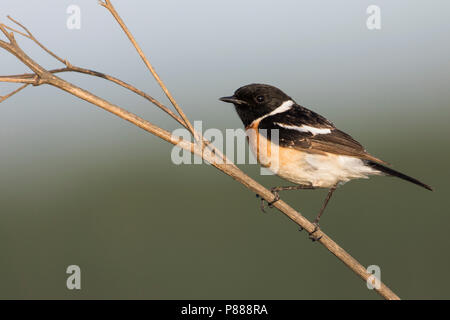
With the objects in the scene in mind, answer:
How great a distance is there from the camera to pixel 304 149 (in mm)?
4098

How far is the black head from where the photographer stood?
14.9 ft

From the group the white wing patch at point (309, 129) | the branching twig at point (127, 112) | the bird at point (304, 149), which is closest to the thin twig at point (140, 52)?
the branching twig at point (127, 112)

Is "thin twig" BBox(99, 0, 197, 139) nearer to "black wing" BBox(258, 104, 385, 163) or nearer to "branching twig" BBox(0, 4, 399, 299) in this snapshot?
"branching twig" BBox(0, 4, 399, 299)

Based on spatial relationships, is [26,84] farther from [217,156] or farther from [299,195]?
[299,195]

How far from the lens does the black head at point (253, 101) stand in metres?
4.53

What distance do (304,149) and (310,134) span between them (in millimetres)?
214

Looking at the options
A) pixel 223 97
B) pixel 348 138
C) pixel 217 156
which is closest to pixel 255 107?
pixel 223 97

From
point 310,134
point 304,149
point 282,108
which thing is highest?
point 282,108

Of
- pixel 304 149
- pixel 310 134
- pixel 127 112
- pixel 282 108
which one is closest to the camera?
pixel 127 112

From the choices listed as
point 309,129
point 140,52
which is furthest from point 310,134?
point 140,52

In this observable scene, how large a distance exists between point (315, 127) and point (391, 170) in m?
0.85

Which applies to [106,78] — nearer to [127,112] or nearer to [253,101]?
[127,112]

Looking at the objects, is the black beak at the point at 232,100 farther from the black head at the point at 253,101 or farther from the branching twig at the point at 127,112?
the branching twig at the point at 127,112

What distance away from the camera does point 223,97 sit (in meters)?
4.50
